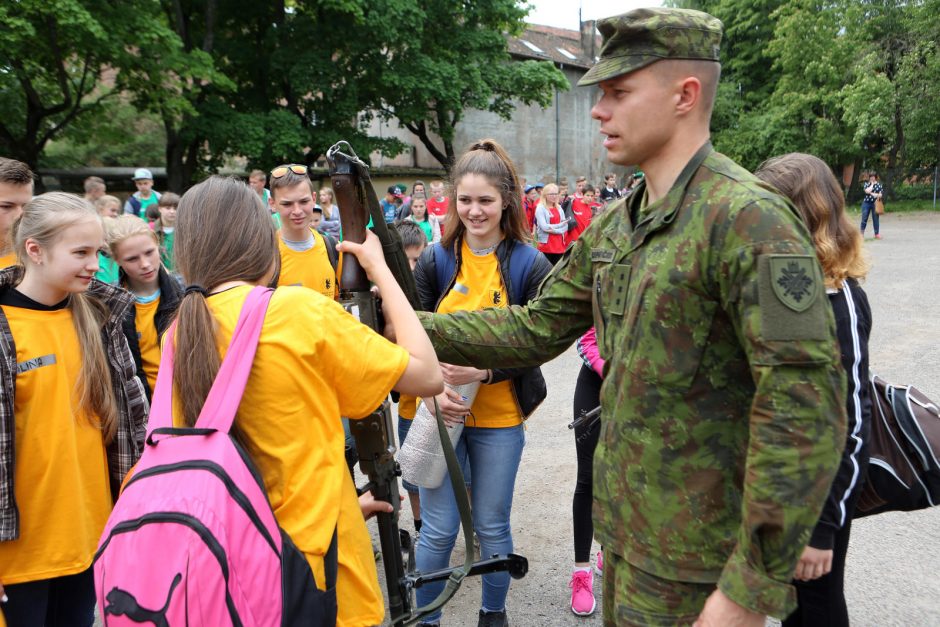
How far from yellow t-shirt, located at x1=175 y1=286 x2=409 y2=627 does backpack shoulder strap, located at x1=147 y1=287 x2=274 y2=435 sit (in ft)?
0.10

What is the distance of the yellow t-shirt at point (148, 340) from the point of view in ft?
10.5

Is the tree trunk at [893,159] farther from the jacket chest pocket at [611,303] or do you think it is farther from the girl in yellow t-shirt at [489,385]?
the jacket chest pocket at [611,303]

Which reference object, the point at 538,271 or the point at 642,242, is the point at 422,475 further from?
the point at 642,242

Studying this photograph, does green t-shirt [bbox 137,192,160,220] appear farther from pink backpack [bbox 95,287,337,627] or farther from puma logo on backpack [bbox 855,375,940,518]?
puma logo on backpack [bbox 855,375,940,518]

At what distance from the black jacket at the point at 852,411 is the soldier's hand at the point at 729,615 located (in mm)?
811

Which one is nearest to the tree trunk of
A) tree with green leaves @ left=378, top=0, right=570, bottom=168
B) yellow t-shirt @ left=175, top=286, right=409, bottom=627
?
tree with green leaves @ left=378, top=0, right=570, bottom=168

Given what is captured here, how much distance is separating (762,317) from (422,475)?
5.83 ft

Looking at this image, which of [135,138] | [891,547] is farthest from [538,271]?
[135,138]

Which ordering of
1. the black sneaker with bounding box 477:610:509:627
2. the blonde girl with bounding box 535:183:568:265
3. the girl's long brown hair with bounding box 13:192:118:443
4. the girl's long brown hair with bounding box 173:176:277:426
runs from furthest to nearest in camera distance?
1. the blonde girl with bounding box 535:183:568:265
2. the black sneaker with bounding box 477:610:509:627
3. the girl's long brown hair with bounding box 13:192:118:443
4. the girl's long brown hair with bounding box 173:176:277:426

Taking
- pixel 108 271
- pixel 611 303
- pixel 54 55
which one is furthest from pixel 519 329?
pixel 54 55

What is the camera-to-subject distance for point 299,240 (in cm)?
404

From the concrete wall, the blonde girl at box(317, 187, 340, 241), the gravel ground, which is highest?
the concrete wall

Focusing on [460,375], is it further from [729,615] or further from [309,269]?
[309,269]

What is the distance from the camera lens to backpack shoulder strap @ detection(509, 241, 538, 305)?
9.66ft
